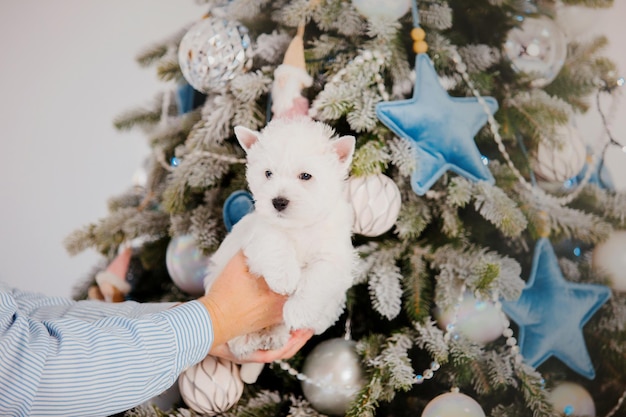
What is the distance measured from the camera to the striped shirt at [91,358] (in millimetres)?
880

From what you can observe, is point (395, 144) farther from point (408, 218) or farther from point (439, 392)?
point (439, 392)

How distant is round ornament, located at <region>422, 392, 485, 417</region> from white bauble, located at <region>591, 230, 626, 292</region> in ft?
1.68

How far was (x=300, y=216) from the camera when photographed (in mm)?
938

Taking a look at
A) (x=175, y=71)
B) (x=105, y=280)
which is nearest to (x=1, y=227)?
(x=105, y=280)

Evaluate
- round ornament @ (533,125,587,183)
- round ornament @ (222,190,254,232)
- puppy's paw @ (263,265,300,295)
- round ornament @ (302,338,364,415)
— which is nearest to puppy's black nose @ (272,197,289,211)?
puppy's paw @ (263,265,300,295)

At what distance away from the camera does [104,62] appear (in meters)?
2.10

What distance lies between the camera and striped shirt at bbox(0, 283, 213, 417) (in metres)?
0.88

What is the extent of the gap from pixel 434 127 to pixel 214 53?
47 cm

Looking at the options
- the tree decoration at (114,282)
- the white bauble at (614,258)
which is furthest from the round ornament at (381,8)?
the tree decoration at (114,282)

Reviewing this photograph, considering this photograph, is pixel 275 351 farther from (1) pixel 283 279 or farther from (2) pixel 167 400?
(2) pixel 167 400

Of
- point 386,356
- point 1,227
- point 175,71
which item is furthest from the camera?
point 1,227

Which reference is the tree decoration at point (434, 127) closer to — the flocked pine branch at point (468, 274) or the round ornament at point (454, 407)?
the flocked pine branch at point (468, 274)

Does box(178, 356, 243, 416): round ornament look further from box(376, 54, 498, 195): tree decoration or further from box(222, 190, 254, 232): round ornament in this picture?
box(376, 54, 498, 195): tree decoration

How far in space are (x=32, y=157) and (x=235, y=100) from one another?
3.67ft
